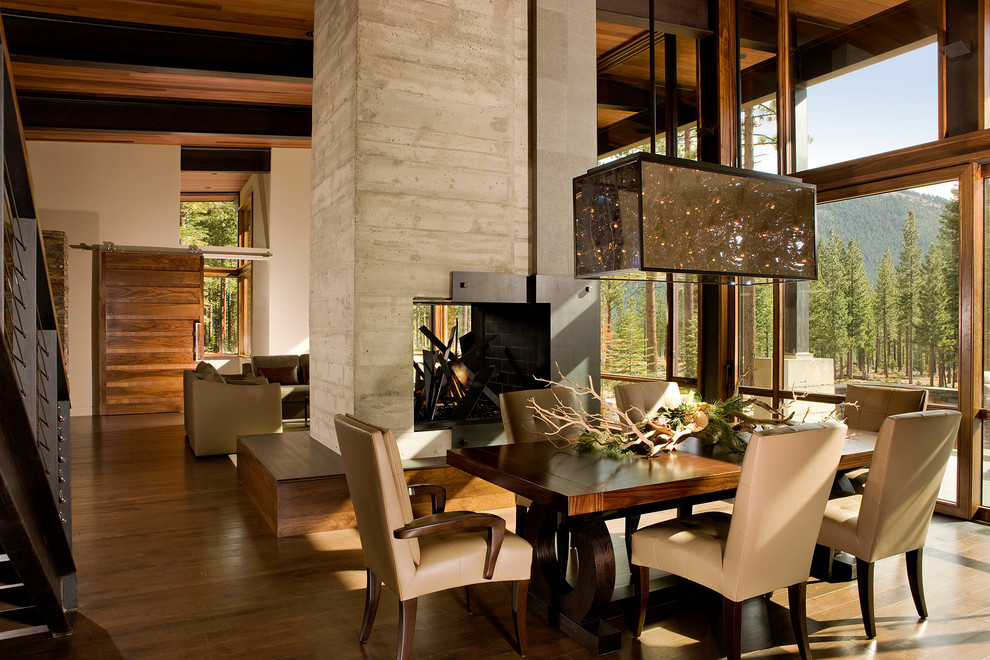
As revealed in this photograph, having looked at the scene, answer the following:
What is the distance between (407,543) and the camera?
253 centimetres

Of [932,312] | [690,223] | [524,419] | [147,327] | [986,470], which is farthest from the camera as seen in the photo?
[147,327]

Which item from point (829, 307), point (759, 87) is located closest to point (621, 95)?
point (759, 87)

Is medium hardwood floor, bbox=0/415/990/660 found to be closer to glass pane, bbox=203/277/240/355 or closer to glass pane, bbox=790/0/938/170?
glass pane, bbox=790/0/938/170

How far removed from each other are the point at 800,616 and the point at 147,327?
9.87 m

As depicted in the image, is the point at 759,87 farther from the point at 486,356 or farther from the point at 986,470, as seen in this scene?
the point at 986,470

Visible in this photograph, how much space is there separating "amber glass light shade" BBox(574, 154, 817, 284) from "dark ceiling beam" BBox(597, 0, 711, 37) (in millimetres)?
3224

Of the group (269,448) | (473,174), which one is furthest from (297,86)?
(269,448)

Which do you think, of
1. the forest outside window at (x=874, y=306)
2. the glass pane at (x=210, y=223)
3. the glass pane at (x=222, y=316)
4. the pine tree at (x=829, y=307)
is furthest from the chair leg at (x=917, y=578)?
the glass pane at (x=210, y=223)

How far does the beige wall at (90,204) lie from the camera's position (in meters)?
9.81

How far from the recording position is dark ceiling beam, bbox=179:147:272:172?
11.2 metres

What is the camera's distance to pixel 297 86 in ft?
26.7

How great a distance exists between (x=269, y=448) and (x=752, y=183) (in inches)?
152

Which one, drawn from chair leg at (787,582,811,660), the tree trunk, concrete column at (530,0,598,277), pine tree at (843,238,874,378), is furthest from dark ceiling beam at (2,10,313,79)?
chair leg at (787,582,811,660)

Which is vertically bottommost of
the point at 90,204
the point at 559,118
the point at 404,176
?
the point at 404,176
